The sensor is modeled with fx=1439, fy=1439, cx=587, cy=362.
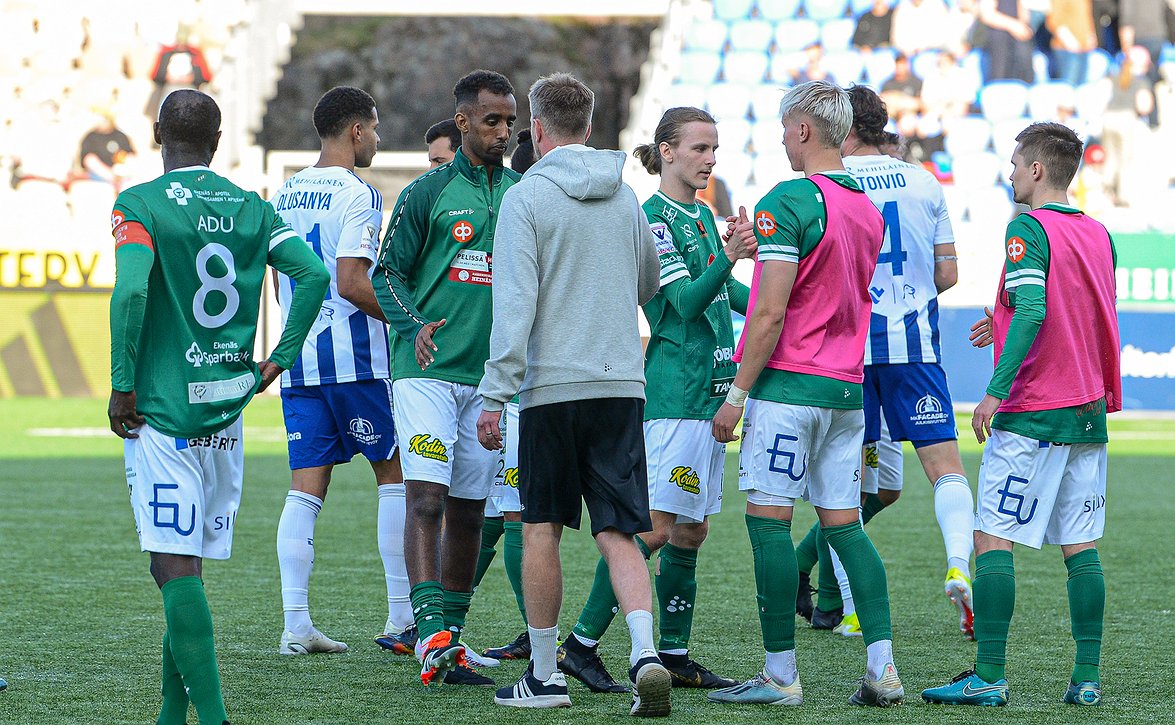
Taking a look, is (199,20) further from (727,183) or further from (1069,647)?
(1069,647)

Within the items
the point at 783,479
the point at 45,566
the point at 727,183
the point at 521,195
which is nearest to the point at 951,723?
the point at 783,479

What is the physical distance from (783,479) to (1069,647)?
1788 mm

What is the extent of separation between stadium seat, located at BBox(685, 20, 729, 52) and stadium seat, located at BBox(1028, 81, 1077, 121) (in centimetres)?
478

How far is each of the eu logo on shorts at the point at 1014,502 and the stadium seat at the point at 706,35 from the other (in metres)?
18.7

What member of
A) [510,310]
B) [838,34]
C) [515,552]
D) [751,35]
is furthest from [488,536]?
[751,35]

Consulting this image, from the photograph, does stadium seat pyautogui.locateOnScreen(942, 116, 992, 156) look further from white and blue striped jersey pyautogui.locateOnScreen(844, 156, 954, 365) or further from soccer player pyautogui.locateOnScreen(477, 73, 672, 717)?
soccer player pyautogui.locateOnScreen(477, 73, 672, 717)

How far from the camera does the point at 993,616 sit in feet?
15.1

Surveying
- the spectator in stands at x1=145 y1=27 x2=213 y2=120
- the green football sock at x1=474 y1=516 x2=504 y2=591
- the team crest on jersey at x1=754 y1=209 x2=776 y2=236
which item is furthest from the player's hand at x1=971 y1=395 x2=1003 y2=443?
the spectator in stands at x1=145 y1=27 x2=213 y2=120

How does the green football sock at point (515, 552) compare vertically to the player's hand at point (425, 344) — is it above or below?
below

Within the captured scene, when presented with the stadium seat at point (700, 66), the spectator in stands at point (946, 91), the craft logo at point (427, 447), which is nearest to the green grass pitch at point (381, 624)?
the craft logo at point (427, 447)

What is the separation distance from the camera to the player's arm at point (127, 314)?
3762 mm

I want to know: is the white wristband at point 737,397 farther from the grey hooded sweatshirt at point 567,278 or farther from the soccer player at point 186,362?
the soccer player at point 186,362

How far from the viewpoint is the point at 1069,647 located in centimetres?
561

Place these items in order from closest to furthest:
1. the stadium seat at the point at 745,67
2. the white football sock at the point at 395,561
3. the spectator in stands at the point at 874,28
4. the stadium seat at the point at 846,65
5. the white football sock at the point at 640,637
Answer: the white football sock at the point at 640,637, the white football sock at the point at 395,561, the stadium seat at the point at 846,65, the spectator in stands at the point at 874,28, the stadium seat at the point at 745,67
